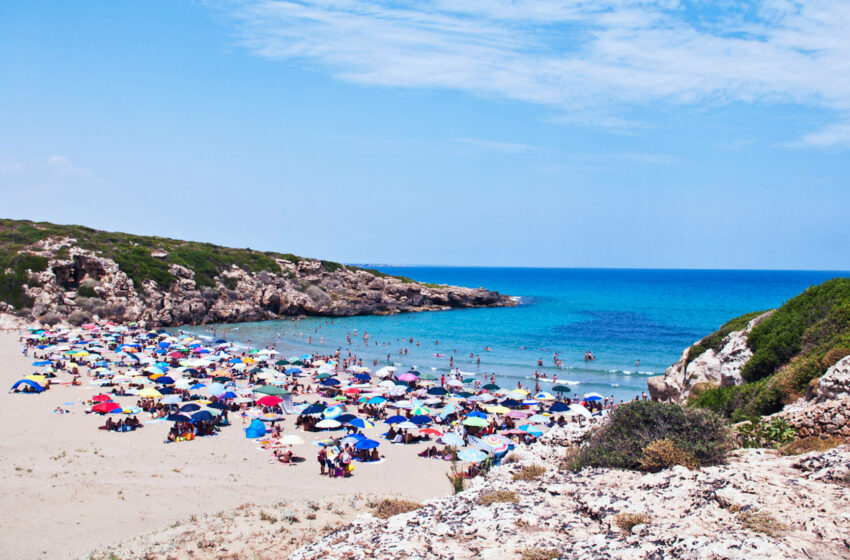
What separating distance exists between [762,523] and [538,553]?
2293 millimetres

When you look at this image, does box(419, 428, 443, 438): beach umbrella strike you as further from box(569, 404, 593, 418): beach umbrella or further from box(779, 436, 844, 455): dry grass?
box(779, 436, 844, 455): dry grass

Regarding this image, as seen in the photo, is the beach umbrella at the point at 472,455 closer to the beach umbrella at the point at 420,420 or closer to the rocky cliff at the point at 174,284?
the beach umbrella at the point at 420,420

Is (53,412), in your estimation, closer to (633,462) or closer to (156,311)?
(633,462)

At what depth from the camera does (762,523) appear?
5449 millimetres

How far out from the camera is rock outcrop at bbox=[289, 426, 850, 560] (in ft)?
17.3

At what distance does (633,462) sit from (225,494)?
12632 millimetres

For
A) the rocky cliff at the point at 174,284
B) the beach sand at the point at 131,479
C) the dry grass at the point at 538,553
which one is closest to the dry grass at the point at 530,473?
the dry grass at the point at 538,553

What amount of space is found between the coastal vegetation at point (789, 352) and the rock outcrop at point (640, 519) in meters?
5.40

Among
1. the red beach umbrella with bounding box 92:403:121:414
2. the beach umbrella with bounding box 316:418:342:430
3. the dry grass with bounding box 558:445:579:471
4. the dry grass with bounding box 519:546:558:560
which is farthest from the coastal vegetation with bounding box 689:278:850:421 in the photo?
the red beach umbrella with bounding box 92:403:121:414

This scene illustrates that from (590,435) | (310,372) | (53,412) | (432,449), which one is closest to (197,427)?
(53,412)

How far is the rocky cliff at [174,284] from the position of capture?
178 ft

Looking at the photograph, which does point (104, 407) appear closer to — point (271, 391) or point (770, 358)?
point (271, 391)

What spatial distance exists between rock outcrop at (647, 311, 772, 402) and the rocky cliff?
2142 inches

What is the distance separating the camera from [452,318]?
77.8 meters
